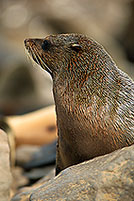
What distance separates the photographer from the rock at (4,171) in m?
1.62

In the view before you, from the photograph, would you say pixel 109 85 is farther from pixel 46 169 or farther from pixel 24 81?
pixel 24 81

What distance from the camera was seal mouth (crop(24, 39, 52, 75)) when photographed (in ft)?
6.02

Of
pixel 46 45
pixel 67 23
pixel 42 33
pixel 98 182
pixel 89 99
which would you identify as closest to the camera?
pixel 98 182

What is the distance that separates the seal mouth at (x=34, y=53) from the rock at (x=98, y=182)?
0.57 metres

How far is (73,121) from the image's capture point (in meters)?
1.68

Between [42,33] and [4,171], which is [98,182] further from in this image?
[42,33]

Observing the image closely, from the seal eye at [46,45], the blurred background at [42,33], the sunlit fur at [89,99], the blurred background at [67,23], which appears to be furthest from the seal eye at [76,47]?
the blurred background at [67,23]

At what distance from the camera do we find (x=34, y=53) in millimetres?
1867

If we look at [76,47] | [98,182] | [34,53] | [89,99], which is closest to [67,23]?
[34,53]

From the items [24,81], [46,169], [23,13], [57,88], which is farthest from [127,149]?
[23,13]

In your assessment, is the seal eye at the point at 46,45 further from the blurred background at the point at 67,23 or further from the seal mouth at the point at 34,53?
the blurred background at the point at 67,23

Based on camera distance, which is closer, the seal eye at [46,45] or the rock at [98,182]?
the rock at [98,182]

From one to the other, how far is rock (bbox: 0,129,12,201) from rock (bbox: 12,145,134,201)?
0.57 feet

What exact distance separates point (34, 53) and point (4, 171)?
62cm
